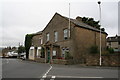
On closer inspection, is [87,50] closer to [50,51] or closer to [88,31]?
[88,31]

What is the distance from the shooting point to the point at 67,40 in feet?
99.8

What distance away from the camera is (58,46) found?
32375 mm

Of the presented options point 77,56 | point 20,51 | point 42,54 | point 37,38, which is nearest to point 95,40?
point 77,56

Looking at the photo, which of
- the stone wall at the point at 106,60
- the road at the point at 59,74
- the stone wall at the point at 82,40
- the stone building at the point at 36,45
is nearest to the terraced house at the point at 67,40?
the stone wall at the point at 82,40

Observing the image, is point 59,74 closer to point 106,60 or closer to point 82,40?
point 106,60

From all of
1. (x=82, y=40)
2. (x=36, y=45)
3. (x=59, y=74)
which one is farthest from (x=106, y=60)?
(x=36, y=45)

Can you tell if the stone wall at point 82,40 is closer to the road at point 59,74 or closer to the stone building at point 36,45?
the road at point 59,74

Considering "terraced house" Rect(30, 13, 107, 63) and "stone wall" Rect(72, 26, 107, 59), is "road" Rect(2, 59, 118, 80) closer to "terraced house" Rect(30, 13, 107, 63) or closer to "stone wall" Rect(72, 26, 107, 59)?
"terraced house" Rect(30, 13, 107, 63)

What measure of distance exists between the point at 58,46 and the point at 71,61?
234 inches

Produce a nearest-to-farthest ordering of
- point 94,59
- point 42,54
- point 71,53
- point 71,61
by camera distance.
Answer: point 94,59
point 71,61
point 71,53
point 42,54

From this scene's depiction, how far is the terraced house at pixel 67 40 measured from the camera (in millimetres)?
29181

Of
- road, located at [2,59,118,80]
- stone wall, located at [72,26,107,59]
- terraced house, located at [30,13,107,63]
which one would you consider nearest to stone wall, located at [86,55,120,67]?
terraced house, located at [30,13,107,63]

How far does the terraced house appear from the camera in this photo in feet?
95.7

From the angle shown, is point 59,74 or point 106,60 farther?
point 106,60
